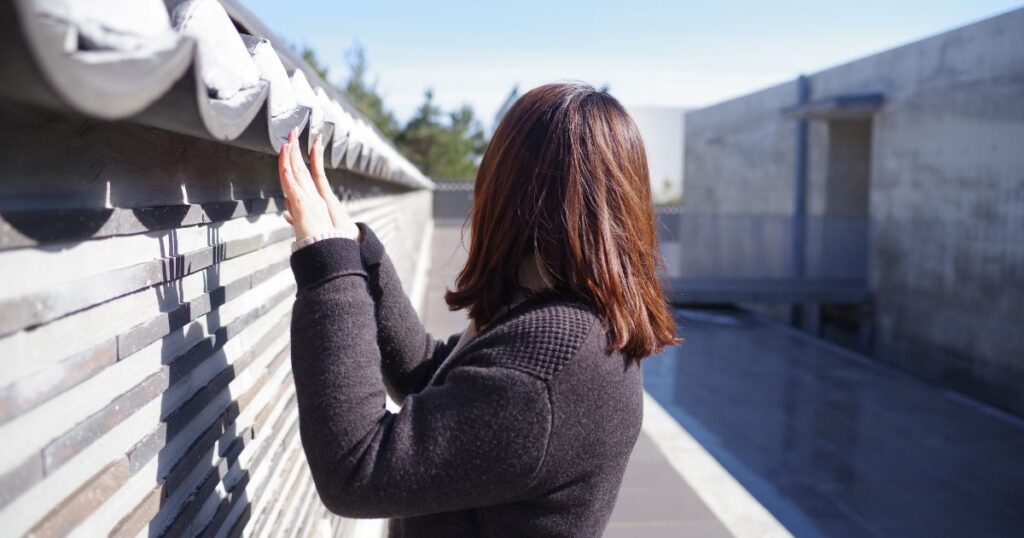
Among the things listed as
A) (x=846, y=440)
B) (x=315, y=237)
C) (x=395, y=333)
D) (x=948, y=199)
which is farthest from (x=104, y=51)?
(x=948, y=199)

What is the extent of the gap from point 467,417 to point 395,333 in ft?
1.80

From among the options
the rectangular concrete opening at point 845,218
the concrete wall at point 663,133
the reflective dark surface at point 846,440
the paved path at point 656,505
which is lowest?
the reflective dark surface at point 846,440

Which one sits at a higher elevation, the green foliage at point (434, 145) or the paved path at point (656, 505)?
the green foliage at point (434, 145)

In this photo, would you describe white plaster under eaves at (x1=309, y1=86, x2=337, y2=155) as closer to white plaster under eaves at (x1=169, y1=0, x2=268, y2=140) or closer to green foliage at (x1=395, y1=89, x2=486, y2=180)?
white plaster under eaves at (x1=169, y1=0, x2=268, y2=140)

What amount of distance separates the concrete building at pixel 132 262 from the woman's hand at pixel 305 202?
47 millimetres

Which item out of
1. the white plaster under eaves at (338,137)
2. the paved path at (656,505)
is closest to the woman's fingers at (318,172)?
the white plaster under eaves at (338,137)

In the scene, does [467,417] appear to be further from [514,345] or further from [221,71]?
[221,71]

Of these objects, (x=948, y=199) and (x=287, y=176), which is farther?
(x=948, y=199)

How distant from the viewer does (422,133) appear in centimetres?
3584

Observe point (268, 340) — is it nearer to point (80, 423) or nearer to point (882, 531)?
point (80, 423)

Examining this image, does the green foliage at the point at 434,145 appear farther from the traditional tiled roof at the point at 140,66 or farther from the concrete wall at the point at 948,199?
the traditional tiled roof at the point at 140,66

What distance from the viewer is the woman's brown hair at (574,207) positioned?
1.38m

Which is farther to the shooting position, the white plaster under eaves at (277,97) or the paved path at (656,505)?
the paved path at (656,505)

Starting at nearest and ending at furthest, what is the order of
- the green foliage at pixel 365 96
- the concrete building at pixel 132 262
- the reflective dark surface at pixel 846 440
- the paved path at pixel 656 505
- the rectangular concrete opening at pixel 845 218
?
the concrete building at pixel 132 262 < the paved path at pixel 656 505 < the reflective dark surface at pixel 846 440 < the rectangular concrete opening at pixel 845 218 < the green foliage at pixel 365 96
